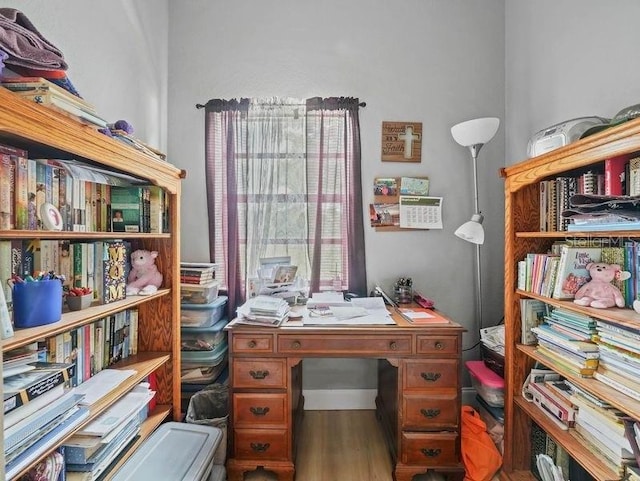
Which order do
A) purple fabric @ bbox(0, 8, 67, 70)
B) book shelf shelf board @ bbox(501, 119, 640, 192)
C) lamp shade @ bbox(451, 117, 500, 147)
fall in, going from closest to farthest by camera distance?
purple fabric @ bbox(0, 8, 67, 70)
book shelf shelf board @ bbox(501, 119, 640, 192)
lamp shade @ bbox(451, 117, 500, 147)

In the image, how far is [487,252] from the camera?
2.32 m

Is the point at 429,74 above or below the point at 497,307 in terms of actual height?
above

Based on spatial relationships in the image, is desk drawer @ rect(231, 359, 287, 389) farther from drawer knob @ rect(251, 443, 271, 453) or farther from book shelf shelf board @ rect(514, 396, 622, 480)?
book shelf shelf board @ rect(514, 396, 622, 480)

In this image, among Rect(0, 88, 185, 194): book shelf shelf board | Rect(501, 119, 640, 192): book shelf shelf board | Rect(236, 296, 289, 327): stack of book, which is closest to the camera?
Rect(0, 88, 185, 194): book shelf shelf board

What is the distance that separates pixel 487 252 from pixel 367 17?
186cm

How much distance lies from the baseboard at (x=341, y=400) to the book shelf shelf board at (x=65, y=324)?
1424 mm

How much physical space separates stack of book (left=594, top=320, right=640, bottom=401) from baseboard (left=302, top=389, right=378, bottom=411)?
1415mm

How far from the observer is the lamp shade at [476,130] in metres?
1.93

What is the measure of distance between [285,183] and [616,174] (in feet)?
5.55

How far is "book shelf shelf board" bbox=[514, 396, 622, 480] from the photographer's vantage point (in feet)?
3.71

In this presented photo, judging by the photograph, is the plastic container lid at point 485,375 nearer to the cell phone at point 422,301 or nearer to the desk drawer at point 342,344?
the cell phone at point 422,301

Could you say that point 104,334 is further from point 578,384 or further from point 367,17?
point 367,17

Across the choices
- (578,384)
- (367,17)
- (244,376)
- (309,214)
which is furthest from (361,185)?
(578,384)

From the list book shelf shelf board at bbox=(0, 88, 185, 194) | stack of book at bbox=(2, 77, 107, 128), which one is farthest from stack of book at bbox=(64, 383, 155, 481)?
stack of book at bbox=(2, 77, 107, 128)
